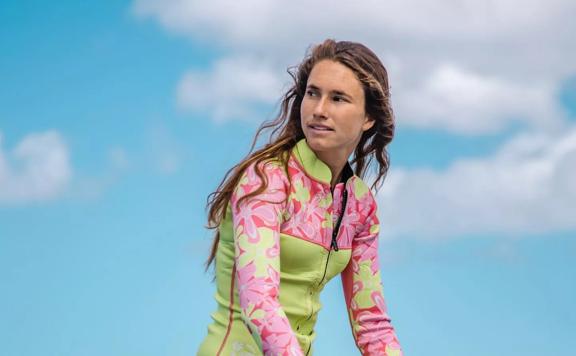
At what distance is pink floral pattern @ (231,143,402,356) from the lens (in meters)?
4.46

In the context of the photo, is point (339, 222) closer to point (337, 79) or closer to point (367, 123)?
point (367, 123)

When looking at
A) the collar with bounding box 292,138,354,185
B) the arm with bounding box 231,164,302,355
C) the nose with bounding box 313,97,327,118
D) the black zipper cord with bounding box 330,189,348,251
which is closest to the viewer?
the arm with bounding box 231,164,302,355

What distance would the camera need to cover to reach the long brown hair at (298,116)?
15.7 feet

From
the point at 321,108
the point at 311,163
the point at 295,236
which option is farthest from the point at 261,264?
the point at 321,108

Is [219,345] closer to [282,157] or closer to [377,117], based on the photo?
[282,157]

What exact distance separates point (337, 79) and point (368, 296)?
3.76ft

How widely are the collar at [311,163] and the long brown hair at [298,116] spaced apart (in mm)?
58

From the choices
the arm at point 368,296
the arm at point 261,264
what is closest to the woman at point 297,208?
the arm at point 261,264

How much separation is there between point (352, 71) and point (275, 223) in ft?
2.49

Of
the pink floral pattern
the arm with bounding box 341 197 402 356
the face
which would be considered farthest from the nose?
the arm with bounding box 341 197 402 356

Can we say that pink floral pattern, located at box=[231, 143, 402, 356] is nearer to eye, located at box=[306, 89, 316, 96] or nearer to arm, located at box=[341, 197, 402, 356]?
arm, located at box=[341, 197, 402, 356]

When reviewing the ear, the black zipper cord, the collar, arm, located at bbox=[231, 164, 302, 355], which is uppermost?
the ear

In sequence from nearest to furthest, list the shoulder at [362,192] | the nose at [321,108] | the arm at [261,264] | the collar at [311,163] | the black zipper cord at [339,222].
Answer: the arm at [261,264], the nose at [321,108], the collar at [311,163], the black zipper cord at [339,222], the shoulder at [362,192]

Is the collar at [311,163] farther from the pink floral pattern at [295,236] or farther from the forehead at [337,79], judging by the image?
the forehead at [337,79]
